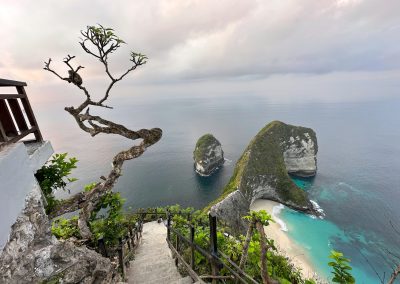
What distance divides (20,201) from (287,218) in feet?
137

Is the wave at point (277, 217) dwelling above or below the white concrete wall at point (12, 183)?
below

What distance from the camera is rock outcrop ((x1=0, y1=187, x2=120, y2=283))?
425cm

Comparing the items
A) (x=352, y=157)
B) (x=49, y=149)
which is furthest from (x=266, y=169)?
(x=352, y=157)

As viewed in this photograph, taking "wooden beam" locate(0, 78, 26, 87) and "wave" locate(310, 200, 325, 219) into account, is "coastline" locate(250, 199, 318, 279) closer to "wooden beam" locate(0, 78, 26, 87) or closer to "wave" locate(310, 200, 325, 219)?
"wave" locate(310, 200, 325, 219)

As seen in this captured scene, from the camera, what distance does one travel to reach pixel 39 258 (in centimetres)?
482

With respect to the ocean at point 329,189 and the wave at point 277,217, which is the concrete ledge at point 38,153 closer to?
the ocean at point 329,189

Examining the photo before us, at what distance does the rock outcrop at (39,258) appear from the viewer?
167 inches

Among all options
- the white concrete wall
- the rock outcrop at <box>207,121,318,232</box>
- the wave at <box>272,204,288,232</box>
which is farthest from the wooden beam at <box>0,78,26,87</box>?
the wave at <box>272,204,288,232</box>

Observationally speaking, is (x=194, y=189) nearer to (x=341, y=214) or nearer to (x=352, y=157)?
(x=341, y=214)

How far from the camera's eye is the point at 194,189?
180ft

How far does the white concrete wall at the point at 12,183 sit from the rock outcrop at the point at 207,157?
58571 mm

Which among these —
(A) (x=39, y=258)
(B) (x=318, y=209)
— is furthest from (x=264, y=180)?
(A) (x=39, y=258)

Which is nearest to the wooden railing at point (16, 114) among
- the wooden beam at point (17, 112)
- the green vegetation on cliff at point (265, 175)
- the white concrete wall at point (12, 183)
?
the wooden beam at point (17, 112)

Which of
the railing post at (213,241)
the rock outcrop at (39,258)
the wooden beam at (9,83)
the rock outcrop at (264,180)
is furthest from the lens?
the rock outcrop at (264,180)
